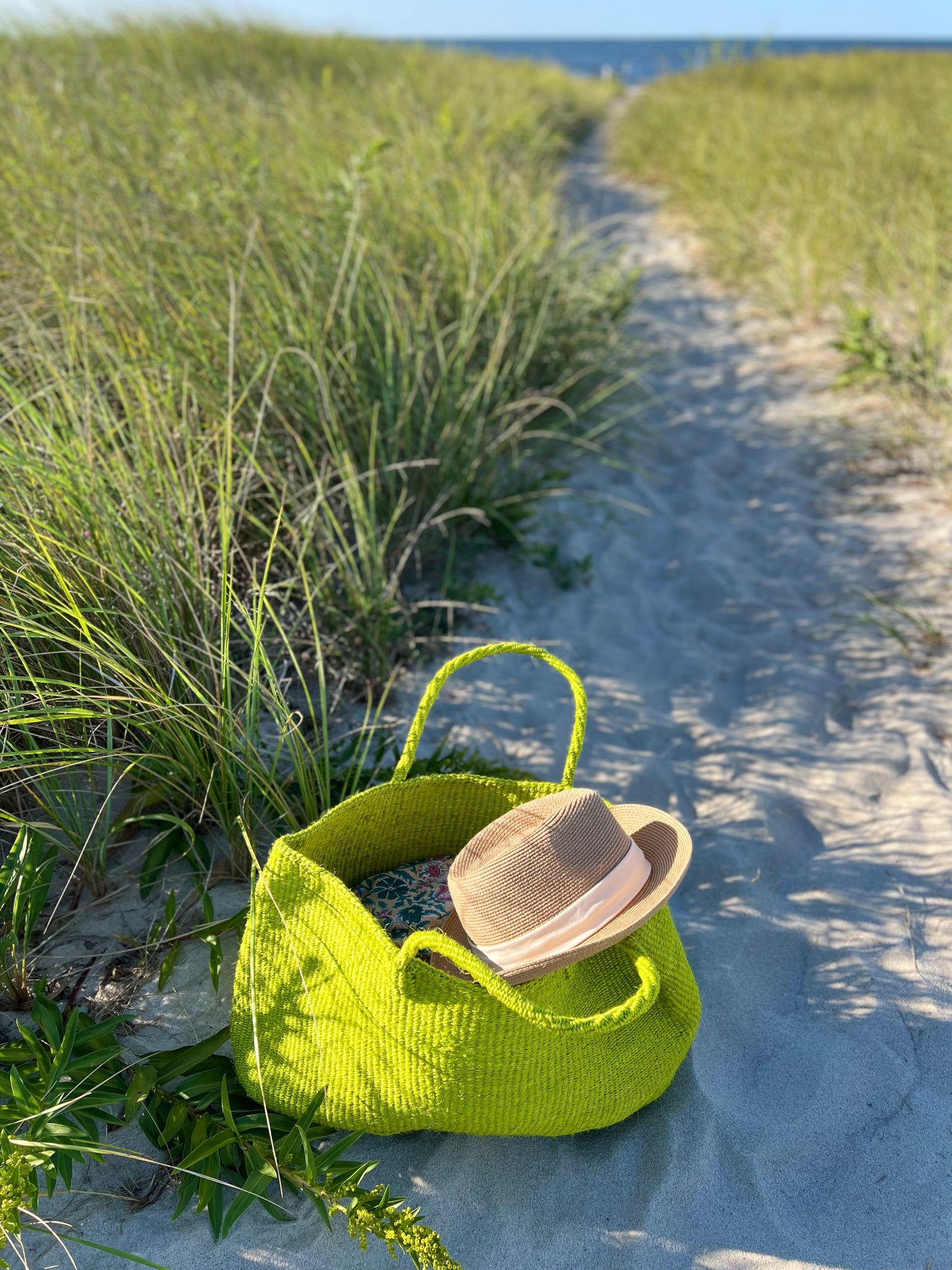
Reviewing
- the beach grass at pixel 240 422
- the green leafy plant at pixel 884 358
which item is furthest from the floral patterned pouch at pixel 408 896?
the green leafy plant at pixel 884 358

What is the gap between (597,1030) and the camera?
1.28m

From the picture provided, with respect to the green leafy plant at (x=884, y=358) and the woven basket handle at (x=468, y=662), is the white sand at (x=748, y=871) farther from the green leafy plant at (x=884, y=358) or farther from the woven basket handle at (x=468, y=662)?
the woven basket handle at (x=468, y=662)

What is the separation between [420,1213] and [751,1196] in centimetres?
48

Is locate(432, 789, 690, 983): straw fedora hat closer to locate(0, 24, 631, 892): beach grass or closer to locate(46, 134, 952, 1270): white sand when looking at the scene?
locate(46, 134, 952, 1270): white sand

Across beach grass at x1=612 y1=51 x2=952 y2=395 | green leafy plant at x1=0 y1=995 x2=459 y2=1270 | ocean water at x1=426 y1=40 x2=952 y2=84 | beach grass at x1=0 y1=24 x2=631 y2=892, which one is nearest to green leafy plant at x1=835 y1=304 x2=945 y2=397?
beach grass at x1=612 y1=51 x2=952 y2=395

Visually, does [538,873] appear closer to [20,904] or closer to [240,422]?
[20,904]

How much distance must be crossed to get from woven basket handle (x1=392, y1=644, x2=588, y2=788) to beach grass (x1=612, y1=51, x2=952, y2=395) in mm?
2629

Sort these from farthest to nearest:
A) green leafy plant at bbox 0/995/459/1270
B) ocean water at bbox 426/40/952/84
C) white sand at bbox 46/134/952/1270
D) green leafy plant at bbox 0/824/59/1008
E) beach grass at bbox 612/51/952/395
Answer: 1. ocean water at bbox 426/40/952/84
2. beach grass at bbox 612/51/952/395
3. green leafy plant at bbox 0/824/59/1008
4. white sand at bbox 46/134/952/1270
5. green leafy plant at bbox 0/995/459/1270

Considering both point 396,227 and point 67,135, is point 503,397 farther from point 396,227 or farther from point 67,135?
point 67,135

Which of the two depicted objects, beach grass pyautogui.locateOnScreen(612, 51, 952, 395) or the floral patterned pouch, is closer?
the floral patterned pouch

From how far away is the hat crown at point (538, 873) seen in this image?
4.52 feet

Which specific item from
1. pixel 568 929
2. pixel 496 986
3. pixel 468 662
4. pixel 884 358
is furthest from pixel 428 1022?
pixel 884 358

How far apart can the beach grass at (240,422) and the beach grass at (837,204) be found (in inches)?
45.9

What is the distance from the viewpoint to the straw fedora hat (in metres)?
1.38
